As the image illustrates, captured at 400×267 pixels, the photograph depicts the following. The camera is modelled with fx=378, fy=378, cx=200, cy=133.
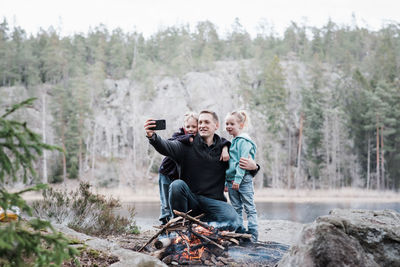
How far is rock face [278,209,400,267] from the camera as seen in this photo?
3146mm

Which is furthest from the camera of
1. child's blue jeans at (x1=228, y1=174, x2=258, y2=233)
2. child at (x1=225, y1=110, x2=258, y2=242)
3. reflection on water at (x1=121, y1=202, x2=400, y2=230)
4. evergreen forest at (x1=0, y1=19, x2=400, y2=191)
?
evergreen forest at (x1=0, y1=19, x2=400, y2=191)

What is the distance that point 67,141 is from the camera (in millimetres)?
38781

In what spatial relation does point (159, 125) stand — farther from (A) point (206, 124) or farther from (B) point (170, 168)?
(B) point (170, 168)

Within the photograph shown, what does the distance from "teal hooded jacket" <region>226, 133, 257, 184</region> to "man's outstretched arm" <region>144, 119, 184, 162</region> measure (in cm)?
93

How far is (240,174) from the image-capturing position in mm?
5363

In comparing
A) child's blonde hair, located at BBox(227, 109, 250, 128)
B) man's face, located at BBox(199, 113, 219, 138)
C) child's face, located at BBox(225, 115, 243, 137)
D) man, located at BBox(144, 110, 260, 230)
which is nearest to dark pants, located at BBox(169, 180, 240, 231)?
man, located at BBox(144, 110, 260, 230)

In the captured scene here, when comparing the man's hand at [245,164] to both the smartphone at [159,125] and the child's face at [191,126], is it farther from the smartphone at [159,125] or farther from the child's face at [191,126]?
the smartphone at [159,125]

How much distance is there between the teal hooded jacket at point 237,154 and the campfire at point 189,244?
0.93m

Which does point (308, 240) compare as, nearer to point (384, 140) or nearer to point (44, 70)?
point (384, 140)

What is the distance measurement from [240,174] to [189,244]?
1.30m

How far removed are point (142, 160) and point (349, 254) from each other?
41.1 m

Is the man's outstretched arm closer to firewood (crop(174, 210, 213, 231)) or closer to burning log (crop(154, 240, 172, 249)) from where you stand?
firewood (crop(174, 210, 213, 231))

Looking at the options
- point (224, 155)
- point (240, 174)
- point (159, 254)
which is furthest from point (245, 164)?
point (159, 254)

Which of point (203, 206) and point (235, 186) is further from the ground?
point (235, 186)
